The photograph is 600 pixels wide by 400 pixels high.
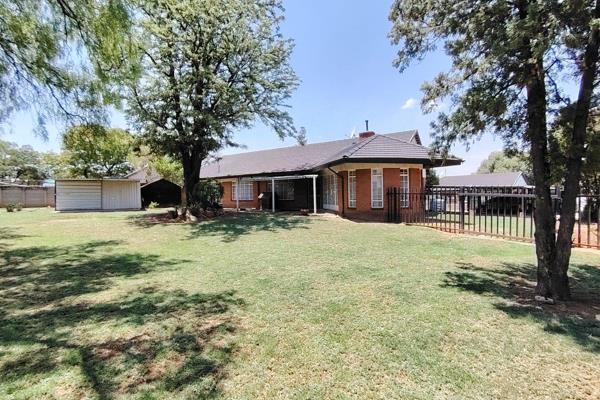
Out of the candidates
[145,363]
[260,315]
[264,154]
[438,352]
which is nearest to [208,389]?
[145,363]

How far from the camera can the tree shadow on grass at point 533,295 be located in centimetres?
416

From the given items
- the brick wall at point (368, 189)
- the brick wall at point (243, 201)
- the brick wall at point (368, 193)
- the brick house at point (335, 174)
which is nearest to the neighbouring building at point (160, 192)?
the brick house at point (335, 174)

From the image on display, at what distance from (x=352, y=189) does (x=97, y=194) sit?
847 inches

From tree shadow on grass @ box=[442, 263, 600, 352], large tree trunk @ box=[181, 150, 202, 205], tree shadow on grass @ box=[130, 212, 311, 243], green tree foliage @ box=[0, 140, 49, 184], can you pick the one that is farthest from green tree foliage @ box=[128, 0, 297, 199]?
green tree foliage @ box=[0, 140, 49, 184]

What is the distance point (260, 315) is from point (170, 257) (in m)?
4.88

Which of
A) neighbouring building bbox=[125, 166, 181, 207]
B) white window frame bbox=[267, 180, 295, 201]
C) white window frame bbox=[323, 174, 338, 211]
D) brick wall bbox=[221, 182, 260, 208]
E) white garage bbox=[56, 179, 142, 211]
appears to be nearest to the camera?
white window frame bbox=[323, 174, 338, 211]

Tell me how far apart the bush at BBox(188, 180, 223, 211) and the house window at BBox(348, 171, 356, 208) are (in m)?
7.70

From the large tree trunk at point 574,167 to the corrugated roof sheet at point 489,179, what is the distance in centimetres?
3566

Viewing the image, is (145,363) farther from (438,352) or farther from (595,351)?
(595,351)

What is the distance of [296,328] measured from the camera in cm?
426

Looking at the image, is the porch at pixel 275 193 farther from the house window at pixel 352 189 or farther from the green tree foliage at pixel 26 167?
the green tree foliage at pixel 26 167

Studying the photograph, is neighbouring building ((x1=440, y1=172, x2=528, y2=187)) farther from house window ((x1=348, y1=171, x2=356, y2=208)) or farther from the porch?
house window ((x1=348, y1=171, x2=356, y2=208))

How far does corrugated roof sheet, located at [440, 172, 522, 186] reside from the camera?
3659cm

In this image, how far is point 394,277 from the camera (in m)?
6.39
